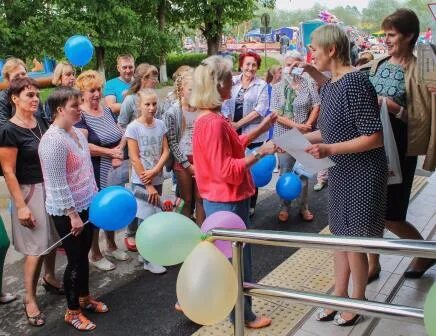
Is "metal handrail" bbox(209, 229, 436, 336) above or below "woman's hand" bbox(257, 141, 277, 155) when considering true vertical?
below

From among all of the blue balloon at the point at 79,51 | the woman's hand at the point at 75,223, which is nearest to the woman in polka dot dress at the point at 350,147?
the woman's hand at the point at 75,223

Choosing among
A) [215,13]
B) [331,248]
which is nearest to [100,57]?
[215,13]

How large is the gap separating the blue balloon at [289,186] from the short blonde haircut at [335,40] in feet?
7.72

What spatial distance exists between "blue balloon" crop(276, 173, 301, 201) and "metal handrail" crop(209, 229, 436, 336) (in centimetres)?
298

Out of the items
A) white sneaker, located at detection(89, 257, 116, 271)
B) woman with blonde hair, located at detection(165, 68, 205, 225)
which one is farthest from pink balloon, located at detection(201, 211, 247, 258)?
white sneaker, located at detection(89, 257, 116, 271)

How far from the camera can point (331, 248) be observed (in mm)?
1422

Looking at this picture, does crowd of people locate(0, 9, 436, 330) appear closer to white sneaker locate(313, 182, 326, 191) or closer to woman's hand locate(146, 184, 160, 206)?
woman's hand locate(146, 184, 160, 206)

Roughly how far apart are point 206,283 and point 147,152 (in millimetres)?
2356

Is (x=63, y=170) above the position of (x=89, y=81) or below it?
below

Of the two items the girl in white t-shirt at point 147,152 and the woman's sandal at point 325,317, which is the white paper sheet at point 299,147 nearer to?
the woman's sandal at point 325,317

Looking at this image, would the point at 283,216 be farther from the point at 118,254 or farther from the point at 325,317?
the point at 325,317

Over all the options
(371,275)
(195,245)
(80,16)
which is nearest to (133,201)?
(195,245)

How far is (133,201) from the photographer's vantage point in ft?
11.4

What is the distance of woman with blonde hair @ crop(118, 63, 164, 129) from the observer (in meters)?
4.39
